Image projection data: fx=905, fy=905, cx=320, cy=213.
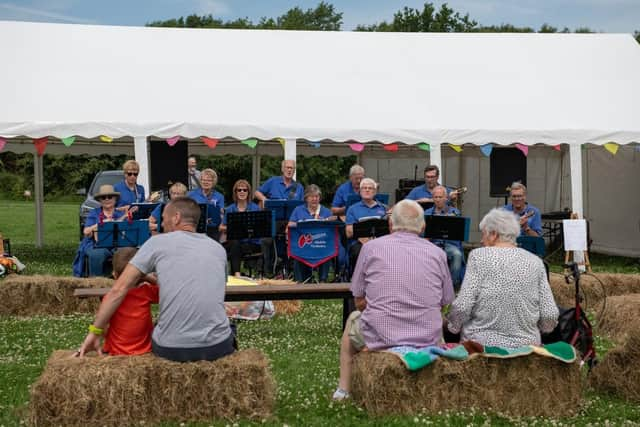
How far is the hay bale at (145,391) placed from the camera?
4.67 m

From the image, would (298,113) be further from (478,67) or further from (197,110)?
(478,67)

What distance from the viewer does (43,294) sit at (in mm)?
9062

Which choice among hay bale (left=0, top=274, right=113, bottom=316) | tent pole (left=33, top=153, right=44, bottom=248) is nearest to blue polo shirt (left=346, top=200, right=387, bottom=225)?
hay bale (left=0, top=274, right=113, bottom=316)

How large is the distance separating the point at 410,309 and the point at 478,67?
10.0 m

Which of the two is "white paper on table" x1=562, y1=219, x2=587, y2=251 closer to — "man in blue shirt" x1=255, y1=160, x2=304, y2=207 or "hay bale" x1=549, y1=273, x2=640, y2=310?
"hay bale" x1=549, y1=273, x2=640, y2=310

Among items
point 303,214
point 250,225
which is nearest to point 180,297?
point 250,225

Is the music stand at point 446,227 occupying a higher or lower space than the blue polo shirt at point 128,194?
lower

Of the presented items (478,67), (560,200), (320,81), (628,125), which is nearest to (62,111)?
(320,81)

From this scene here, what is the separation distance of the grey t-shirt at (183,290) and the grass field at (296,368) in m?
0.50

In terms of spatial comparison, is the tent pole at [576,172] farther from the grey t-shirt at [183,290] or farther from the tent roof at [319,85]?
the grey t-shirt at [183,290]

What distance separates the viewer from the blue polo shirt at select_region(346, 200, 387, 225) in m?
10.9

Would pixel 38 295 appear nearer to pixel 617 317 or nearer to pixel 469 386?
pixel 469 386

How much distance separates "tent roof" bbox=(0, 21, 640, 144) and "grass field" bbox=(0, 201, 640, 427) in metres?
3.76

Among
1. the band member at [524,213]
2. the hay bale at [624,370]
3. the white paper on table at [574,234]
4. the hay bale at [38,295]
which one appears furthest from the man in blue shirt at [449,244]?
the hay bale at [624,370]
